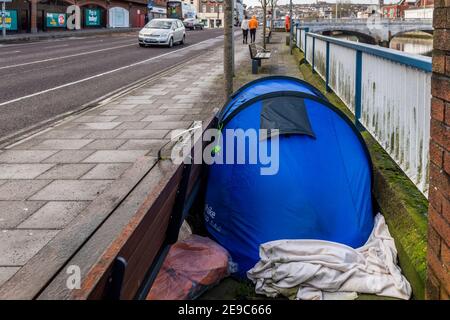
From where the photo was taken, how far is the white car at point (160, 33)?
29.0 meters

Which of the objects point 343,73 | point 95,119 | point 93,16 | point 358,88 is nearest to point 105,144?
point 95,119

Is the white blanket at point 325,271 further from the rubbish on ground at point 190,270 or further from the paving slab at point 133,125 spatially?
the paving slab at point 133,125

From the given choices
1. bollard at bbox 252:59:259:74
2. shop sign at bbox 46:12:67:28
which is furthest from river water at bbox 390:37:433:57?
bollard at bbox 252:59:259:74

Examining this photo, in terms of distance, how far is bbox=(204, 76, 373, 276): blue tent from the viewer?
3656 mm

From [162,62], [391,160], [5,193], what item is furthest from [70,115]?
[162,62]

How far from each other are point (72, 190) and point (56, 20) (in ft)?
156

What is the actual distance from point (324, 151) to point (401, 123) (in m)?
0.76

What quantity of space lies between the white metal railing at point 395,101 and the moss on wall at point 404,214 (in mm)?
88

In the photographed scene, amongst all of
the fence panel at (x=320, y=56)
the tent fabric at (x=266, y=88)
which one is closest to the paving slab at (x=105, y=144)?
the tent fabric at (x=266, y=88)

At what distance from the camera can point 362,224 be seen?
3.78 metres

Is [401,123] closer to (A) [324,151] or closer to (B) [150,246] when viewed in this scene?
(A) [324,151]

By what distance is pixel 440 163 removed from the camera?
257 cm

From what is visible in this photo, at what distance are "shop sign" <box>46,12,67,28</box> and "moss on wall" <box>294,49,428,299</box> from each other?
1848 inches

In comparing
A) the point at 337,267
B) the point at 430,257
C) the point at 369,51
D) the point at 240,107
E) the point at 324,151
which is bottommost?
the point at 337,267
